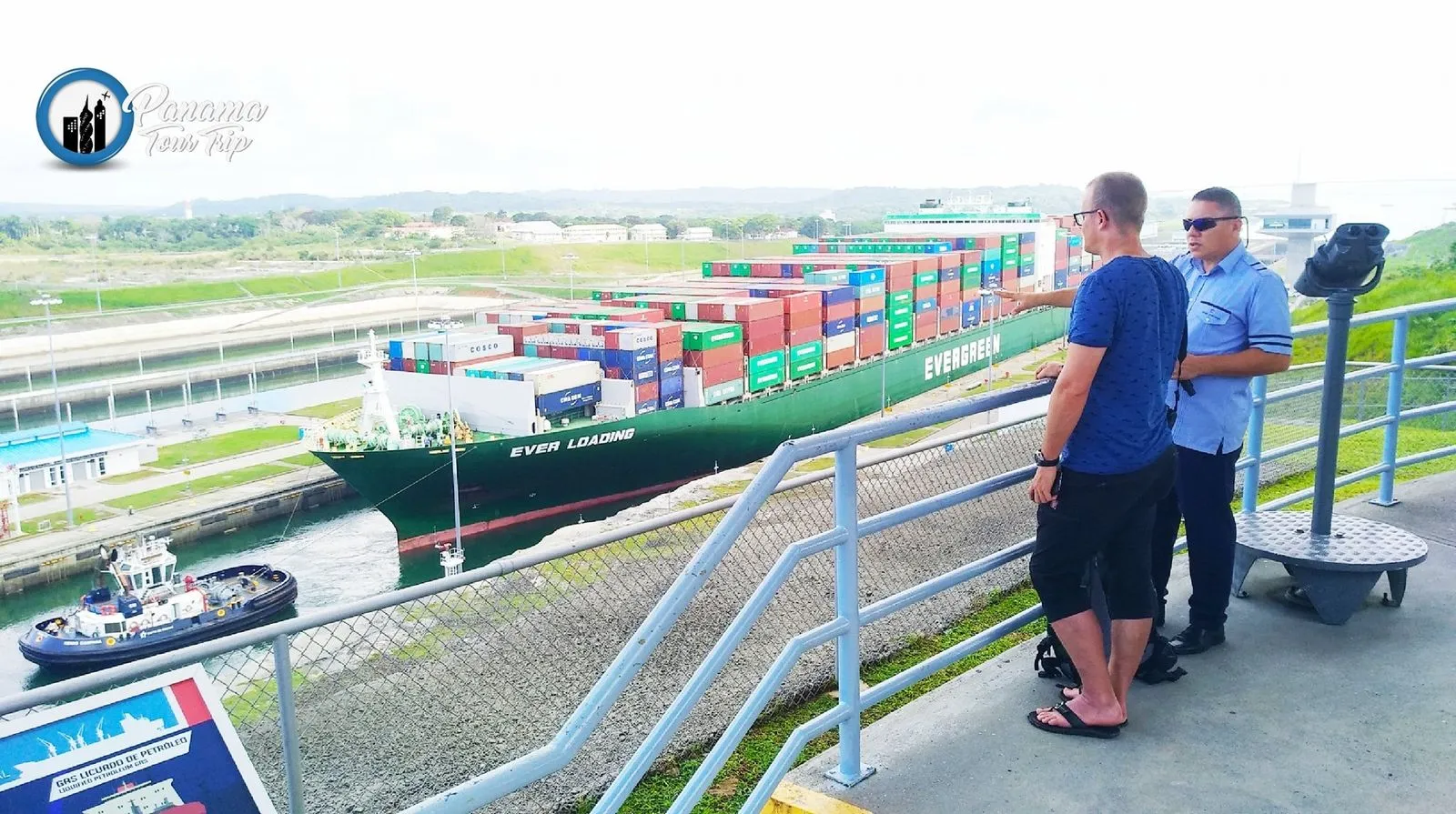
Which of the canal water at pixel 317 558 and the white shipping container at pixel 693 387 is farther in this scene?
the white shipping container at pixel 693 387

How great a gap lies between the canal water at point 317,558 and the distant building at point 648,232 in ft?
69.8

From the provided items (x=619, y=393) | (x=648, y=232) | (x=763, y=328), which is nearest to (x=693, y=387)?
(x=619, y=393)

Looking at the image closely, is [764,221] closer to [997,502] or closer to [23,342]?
[23,342]

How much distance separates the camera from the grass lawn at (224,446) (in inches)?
1227

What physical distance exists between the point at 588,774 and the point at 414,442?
1813 centimetres

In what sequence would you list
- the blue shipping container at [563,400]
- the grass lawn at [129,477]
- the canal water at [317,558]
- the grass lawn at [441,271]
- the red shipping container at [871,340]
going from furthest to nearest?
1. the grass lawn at [441,271]
2. the grass lawn at [129,477]
3. the red shipping container at [871,340]
4. the canal water at [317,558]
5. the blue shipping container at [563,400]

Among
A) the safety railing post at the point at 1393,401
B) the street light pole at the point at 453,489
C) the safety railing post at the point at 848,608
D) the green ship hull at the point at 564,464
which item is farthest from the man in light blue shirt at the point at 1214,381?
the green ship hull at the point at 564,464

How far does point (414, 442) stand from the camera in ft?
65.3

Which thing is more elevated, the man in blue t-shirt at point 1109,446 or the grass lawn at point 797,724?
the man in blue t-shirt at point 1109,446

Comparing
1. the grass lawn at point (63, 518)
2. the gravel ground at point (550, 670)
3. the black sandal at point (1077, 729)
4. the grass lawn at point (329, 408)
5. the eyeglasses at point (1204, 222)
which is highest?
the eyeglasses at point (1204, 222)

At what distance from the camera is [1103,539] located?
1910mm

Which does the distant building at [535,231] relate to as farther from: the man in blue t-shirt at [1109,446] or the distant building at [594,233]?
the man in blue t-shirt at [1109,446]

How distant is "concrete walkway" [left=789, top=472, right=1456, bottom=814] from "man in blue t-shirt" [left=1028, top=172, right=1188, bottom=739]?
0.51 feet

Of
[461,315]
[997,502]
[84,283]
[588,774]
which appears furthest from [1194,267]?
[84,283]
